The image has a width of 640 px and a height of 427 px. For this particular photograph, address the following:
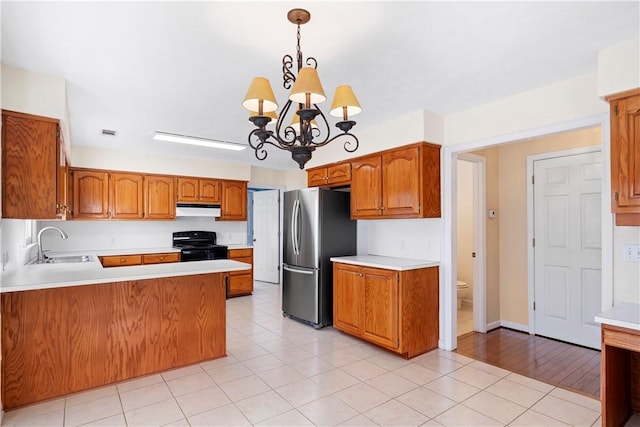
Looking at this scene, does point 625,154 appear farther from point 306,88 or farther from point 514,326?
point 514,326

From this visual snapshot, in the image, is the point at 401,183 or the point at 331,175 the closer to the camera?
the point at 401,183

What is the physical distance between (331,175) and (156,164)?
9.73ft

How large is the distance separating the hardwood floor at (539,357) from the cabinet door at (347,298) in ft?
3.69

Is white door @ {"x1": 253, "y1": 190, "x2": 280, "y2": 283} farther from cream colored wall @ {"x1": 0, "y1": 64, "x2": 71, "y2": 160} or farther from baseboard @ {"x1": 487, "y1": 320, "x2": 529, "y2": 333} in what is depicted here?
cream colored wall @ {"x1": 0, "y1": 64, "x2": 71, "y2": 160}

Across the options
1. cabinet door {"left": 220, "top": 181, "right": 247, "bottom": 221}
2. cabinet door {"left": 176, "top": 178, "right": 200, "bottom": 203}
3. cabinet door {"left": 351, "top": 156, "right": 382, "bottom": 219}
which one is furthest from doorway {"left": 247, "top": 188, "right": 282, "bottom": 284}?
cabinet door {"left": 351, "top": 156, "right": 382, "bottom": 219}

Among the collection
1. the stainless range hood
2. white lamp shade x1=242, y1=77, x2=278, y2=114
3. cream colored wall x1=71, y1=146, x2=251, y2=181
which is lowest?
the stainless range hood

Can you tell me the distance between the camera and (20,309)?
2529 mm

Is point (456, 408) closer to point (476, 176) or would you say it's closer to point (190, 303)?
point (190, 303)

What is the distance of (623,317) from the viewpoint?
6.63 feet

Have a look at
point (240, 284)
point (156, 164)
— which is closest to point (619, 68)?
point (240, 284)

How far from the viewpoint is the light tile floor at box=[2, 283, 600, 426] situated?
230cm

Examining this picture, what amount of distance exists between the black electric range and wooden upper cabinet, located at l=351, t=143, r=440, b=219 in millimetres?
2881

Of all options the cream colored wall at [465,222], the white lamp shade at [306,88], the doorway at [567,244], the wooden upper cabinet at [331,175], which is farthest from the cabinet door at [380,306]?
the cream colored wall at [465,222]

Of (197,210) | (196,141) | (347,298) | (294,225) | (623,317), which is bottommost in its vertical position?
(347,298)
